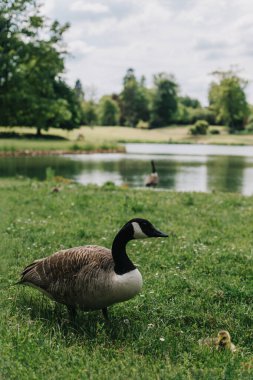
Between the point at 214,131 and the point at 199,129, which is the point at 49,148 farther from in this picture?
the point at 214,131

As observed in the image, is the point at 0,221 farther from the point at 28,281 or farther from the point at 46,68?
the point at 46,68

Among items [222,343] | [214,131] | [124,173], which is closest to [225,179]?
[124,173]

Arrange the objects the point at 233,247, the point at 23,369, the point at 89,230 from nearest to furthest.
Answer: the point at 23,369
the point at 233,247
the point at 89,230

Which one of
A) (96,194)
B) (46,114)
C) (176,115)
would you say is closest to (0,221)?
(96,194)

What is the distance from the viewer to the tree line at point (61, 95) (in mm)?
38750

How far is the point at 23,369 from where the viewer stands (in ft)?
15.0

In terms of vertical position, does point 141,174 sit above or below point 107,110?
below

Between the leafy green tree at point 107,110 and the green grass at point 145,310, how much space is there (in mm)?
132425

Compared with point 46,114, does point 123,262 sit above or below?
below

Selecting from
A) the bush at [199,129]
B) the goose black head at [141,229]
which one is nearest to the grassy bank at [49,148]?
the goose black head at [141,229]

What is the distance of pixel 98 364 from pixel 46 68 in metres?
39.6

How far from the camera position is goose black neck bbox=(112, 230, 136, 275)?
580 centimetres

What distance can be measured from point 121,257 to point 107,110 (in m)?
Answer: 142

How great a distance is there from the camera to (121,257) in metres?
5.87
